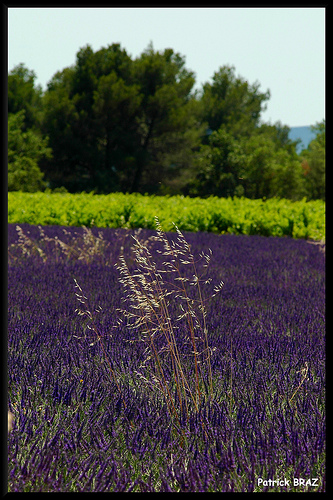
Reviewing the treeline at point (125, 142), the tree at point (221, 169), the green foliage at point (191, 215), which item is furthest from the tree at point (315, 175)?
the green foliage at point (191, 215)

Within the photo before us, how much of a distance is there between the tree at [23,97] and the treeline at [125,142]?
7cm

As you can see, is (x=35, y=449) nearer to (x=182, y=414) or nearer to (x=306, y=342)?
(x=182, y=414)

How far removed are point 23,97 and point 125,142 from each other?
9.16 metres

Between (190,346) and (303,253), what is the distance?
5.24m

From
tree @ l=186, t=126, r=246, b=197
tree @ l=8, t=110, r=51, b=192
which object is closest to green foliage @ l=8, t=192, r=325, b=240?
tree @ l=8, t=110, r=51, b=192

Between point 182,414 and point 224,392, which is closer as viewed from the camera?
point 182,414

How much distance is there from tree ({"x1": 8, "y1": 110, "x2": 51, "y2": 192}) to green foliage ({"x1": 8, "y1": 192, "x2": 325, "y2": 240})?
1505 cm

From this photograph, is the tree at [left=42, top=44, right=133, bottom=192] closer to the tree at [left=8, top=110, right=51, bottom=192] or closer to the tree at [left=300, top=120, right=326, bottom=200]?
the tree at [left=8, top=110, right=51, bottom=192]

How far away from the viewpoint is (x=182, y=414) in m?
2.31

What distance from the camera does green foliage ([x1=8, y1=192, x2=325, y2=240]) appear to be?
1151cm

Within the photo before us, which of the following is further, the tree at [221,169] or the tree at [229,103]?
the tree at [229,103]

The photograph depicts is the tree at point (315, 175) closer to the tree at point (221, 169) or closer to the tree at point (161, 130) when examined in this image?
the tree at point (221, 169)

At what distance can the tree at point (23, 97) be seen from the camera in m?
33.8
